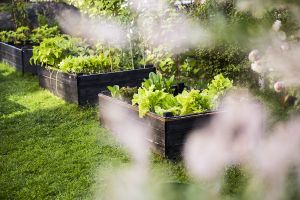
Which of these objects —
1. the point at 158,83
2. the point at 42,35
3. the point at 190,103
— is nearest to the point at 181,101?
the point at 190,103

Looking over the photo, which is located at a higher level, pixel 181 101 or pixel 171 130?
pixel 181 101

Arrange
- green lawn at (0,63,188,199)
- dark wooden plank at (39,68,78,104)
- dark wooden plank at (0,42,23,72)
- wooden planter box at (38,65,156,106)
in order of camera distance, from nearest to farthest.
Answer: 1. green lawn at (0,63,188,199)
2. wooden planter box at (38,65,156,106)
3. dark wooden plank at (39,68,78,104)
4. dark wooden plank at (0,42,23,72)

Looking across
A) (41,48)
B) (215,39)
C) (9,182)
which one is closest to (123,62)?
(41,48)

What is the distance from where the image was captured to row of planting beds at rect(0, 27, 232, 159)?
4.56m

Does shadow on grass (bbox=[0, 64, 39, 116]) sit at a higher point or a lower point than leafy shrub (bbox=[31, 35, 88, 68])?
lower

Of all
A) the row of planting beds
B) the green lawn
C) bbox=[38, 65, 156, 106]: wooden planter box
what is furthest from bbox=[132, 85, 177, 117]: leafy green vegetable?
bbox=[38, 65, 156, 106]: wooden planter box

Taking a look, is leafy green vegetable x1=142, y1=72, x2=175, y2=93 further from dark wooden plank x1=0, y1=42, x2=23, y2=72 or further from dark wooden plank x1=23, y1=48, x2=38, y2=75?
dark wooden plank x1=0, y1=42, x2=23, y2=72

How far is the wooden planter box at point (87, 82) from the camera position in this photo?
21.4ft

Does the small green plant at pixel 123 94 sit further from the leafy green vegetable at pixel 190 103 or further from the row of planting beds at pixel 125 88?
the leafy green vegetable at pixel 190 103

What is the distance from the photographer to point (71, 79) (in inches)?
262

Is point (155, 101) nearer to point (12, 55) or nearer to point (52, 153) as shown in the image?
point (52, 153)

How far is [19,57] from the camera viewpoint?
30.5 feet

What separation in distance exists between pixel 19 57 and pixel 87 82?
3.26 m

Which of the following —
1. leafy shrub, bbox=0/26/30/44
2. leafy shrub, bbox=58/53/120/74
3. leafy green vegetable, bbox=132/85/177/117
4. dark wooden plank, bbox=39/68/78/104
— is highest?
leafy shrub, bbox=0/26/30/44
